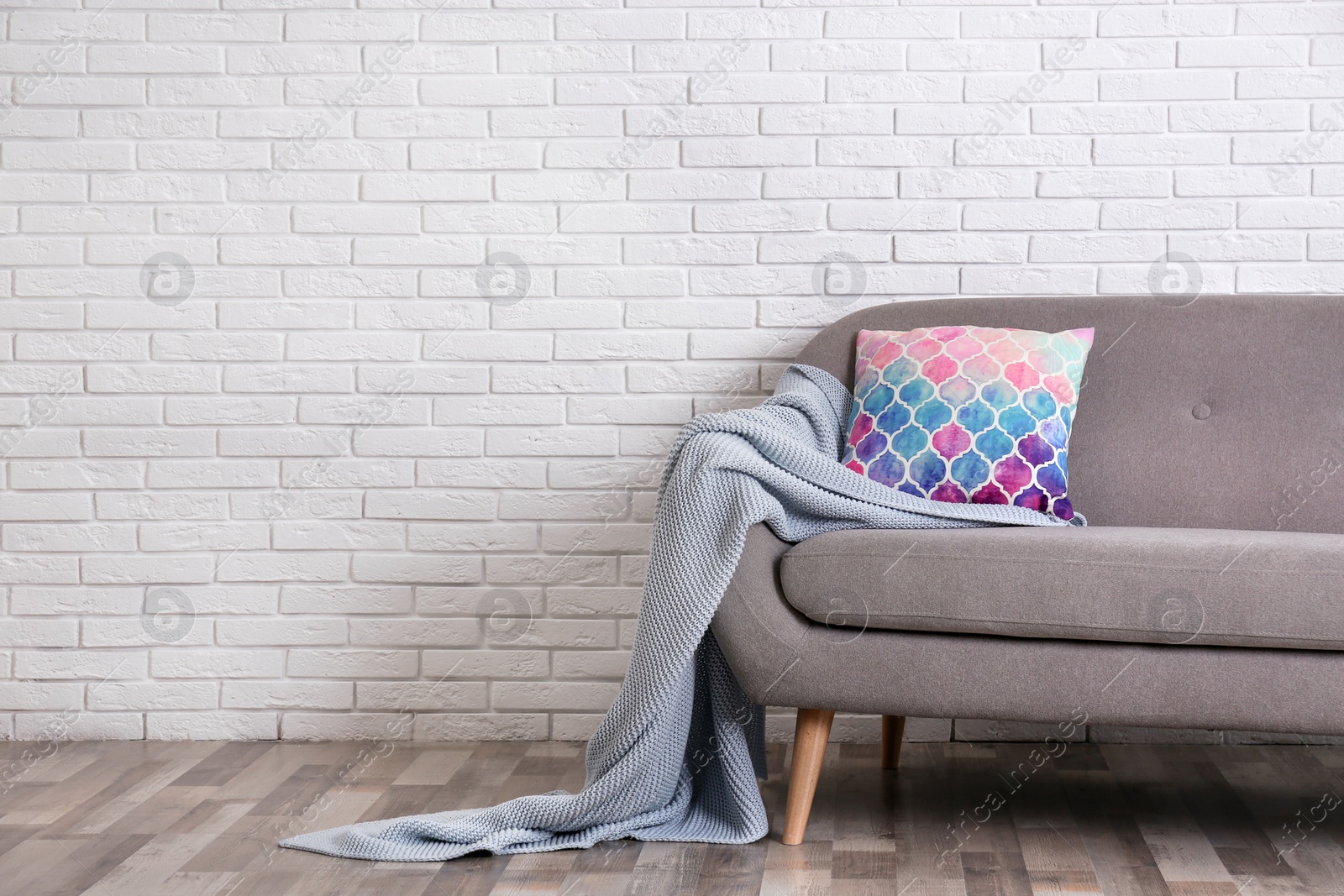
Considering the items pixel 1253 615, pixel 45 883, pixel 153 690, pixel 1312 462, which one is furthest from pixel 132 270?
pixel 1312 462

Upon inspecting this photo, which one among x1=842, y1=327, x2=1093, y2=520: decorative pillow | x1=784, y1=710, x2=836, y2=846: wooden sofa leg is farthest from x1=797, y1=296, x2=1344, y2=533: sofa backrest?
x1=784, y1=710, x2=836, y2=846: wooden sofa leg

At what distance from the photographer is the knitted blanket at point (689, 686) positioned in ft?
5.62

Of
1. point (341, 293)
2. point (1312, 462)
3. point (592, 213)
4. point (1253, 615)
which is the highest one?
point (592, 213)

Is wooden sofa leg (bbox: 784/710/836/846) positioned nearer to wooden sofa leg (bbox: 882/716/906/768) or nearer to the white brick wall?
→ wooden sofa leg (bbox: 882/716/906/768)

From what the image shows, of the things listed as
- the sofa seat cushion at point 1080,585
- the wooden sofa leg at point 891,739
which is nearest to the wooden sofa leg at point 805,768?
the sofa seat cushion at point 1080,585

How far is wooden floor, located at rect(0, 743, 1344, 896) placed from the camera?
1585 mm

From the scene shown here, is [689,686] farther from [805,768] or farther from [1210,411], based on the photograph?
[1210,411]

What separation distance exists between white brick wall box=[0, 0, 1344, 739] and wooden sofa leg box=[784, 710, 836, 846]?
26.0 inches

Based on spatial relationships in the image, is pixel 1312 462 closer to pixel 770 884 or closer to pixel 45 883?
pixel 770 884

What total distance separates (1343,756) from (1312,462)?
0.64 m

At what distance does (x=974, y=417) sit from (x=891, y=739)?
64 centimetres

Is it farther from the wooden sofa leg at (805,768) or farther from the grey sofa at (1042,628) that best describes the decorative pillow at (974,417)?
the wooden sofa leg at (805,768)

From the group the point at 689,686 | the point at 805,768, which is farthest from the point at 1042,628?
the point at 689,686

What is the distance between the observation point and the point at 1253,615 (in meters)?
1.56
